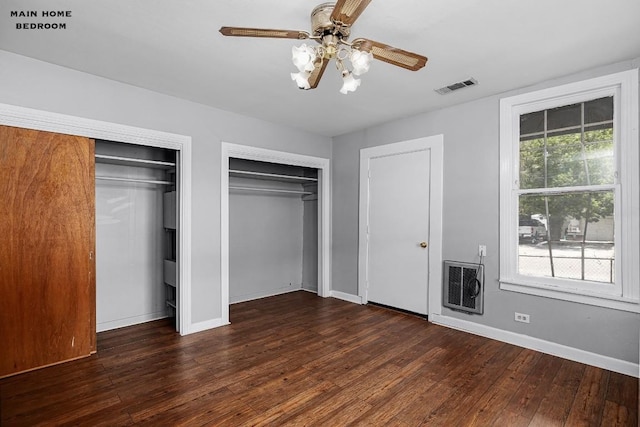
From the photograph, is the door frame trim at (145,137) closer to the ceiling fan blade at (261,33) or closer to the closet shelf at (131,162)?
the closet shelf at (131,162)

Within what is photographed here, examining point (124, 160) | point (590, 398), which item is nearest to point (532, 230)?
point (590, 398)

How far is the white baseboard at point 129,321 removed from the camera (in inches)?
142

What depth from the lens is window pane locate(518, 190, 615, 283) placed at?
2879 mm

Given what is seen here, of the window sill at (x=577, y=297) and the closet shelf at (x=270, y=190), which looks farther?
the closet shelf at (x=270, y=190)

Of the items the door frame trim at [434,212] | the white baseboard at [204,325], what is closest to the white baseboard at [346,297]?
the door frame trim at [434,212]

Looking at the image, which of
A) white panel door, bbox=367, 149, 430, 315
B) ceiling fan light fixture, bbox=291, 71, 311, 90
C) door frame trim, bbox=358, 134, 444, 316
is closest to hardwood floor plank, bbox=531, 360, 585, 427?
door frame trim, bbox=358, 134, 444, 316

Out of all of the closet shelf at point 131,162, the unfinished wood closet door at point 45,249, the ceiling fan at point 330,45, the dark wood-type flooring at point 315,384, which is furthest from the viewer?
the closet shelf at point 131,162

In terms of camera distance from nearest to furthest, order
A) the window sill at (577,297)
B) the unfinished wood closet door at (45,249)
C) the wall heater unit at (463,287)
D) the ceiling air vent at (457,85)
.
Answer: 1. the unfinished wood closet door at (45,249)
2. the window sill at (577,297)
3. the ceiling air vent at (457,85)
4. the wall heater unit at (463,287)

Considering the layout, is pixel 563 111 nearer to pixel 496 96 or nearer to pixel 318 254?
pixel 496 96

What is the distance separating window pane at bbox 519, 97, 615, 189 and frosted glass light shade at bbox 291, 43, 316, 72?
2.72 metres

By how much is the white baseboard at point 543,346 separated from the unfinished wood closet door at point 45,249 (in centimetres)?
383

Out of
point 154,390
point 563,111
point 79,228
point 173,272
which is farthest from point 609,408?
point 79,228

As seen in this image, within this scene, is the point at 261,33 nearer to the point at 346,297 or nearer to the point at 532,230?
the point at 532,230

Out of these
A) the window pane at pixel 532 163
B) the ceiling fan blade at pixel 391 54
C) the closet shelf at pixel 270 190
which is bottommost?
the closet shelf at pixel 270 190
